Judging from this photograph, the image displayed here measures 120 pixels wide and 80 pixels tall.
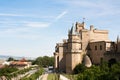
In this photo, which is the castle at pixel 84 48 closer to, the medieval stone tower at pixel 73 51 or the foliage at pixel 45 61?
the medieval stone tower at pixel 73 51

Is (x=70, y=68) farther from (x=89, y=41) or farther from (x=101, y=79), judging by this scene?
(x=101, y=79)

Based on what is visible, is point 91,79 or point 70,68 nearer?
point 91,79

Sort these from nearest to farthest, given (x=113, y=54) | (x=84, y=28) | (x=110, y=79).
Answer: (x=110, y=79), (x=113, y=54), (x=84, y=28)

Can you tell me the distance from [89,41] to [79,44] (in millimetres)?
2879

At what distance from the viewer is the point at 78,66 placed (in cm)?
7812

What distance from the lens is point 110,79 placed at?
4362 cm

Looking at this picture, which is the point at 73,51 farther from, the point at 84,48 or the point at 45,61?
the point at 45,61

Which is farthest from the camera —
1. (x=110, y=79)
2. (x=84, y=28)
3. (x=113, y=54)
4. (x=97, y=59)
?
(x=84, y=28)

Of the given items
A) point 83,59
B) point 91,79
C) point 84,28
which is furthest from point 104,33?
point 91,79

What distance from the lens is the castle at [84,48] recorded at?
7606 cm

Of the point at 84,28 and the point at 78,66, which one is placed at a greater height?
the point at 84,28

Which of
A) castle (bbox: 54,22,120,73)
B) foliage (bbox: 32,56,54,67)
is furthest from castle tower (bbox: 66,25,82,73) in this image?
foliage (bbox: 32,56,54,67)

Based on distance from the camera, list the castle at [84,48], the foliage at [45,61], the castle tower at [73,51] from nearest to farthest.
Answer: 1. the castle at [84,48]
2. the castle tower at [73,51]
3. the foliage at [45,61]

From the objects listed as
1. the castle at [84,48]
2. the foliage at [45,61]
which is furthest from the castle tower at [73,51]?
the foliage at [45,61]
